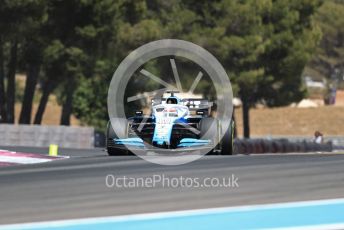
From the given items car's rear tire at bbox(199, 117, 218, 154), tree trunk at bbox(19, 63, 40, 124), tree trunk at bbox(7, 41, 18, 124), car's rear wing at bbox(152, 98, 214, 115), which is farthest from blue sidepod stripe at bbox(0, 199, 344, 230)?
tree trunk at bbox(7, 41, 18, 124)

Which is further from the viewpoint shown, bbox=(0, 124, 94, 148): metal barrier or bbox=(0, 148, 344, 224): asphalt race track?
bbox=(0, 124, 94, 148): metal barrier

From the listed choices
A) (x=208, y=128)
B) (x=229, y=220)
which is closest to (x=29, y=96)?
(x=208, y=128)

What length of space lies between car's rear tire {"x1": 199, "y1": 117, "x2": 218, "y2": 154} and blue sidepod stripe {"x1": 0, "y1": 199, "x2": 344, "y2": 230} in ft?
24.5

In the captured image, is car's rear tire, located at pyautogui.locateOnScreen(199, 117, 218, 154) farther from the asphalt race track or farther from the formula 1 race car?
the asphalt race track

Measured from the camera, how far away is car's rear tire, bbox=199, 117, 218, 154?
616 inches

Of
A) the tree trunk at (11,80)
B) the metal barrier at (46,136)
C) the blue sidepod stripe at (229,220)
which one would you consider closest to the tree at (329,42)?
the tree trunk at (11,80)

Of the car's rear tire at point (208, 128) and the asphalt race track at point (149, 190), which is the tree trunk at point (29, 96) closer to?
the car's rear tire at point (208, 128)

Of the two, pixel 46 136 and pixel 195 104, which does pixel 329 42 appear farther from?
pixel 195 104

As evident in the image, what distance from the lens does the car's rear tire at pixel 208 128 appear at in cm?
1565

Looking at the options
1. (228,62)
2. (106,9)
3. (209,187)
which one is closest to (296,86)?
(228,62)

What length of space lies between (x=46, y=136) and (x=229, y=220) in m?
25.7

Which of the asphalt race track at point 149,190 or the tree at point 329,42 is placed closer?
the asphalt race track at point 149,190

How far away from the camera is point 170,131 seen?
51.8ft

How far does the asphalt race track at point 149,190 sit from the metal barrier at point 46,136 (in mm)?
19534
